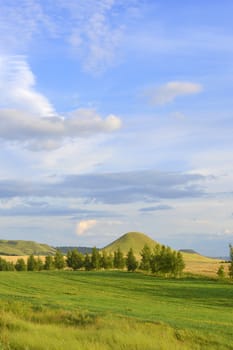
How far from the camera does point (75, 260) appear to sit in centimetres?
14138

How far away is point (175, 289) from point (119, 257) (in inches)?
2667

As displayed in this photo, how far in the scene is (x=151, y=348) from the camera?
44.3ft

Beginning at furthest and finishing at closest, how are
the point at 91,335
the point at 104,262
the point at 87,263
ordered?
1. the point at 87,263
2. the point at 104,262
3. the point at 91,335

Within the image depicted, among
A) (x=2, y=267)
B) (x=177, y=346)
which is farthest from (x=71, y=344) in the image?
(x=2, y=267)

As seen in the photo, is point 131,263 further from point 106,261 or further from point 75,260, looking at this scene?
point 75,260

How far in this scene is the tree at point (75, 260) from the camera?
141125 millimetres

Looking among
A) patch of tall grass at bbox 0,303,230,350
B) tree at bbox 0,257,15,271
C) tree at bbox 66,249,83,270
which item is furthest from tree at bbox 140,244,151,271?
patch of tall grass at bbox 0,303,230,350

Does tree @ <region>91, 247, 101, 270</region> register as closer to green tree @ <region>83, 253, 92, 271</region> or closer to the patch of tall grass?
green tree @ <region>83, 253, 92, 271</region>

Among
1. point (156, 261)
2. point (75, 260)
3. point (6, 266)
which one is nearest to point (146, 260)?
point (156, 261)

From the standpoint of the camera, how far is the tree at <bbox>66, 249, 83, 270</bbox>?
141 metres

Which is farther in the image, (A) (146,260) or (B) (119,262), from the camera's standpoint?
(B) (119,262)

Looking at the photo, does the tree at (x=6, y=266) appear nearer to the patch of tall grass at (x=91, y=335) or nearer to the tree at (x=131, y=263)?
the tree at (x=131, y=263)

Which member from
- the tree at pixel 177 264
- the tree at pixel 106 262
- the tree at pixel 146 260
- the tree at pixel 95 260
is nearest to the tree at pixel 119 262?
the tree at pixel 106 262

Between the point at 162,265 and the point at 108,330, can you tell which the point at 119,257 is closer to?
the point at 162,265
